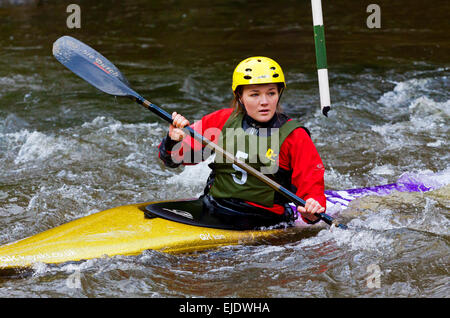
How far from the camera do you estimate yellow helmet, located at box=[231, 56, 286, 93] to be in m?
3.48

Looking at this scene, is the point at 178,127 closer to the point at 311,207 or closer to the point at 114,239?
the point at 114,239

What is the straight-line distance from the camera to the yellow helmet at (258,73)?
348cm

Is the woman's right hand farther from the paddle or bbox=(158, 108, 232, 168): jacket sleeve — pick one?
the paddle

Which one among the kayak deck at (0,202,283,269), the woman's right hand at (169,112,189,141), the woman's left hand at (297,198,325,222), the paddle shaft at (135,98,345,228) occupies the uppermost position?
the woman's right hand at (169,112,189,141)

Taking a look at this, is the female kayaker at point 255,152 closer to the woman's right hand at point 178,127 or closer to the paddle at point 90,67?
the woman's right hand at point 178,127

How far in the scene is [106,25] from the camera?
12188 millimetres

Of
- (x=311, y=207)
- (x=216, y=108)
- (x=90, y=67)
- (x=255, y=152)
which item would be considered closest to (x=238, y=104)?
(x=255, y=152)

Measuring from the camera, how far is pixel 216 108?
7.40 meters

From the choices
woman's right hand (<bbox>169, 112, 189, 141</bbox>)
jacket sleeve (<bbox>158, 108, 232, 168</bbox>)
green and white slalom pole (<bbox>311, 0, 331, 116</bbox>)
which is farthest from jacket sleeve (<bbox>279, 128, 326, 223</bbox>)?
green and white slalom pole (<bbox>311, 0, 331, 116</bbox>)

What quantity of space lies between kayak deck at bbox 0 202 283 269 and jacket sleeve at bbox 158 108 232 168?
0.39 metres

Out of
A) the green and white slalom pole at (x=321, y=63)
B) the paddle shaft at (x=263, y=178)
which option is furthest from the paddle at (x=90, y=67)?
the green and white slalom pole at (x=321, y=63)

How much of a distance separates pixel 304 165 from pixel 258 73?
591 millimetres
